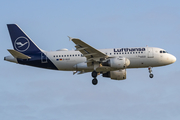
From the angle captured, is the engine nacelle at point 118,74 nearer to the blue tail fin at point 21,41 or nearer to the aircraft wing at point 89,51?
the aircraft wing at point 89,51

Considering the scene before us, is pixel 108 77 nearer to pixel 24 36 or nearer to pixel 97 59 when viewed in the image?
pixel 97 59

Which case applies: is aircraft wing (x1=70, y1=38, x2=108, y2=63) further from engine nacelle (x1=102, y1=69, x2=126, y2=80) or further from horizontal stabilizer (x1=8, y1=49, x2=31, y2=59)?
horizontal stabilizer (x1=8, y1=49, x2=31, y2=59)

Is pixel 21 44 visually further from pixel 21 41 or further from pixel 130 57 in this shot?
pixel 130 57

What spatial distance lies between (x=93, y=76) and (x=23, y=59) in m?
10.4

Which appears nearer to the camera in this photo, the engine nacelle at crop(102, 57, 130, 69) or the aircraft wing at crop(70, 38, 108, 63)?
the aircraft wing at crop(70, 38, 108, 63)

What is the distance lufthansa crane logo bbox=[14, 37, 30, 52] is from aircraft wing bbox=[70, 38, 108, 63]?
1011 cm

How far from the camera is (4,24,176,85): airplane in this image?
51.9 m

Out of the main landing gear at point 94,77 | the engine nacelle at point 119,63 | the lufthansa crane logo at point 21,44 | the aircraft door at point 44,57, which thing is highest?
the lufthansa crane logo at point 21,44

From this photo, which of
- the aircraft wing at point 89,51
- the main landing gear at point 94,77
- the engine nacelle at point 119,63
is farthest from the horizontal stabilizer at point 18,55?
the engine nacelle at point 119,63

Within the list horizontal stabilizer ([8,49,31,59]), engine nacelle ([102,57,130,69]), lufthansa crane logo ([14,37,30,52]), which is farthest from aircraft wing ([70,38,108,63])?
lufthansa crane logo ([14,37,30,52])

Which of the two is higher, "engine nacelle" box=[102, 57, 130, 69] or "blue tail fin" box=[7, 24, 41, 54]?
"blue tail fin" box=[7, 24, 41, 54]

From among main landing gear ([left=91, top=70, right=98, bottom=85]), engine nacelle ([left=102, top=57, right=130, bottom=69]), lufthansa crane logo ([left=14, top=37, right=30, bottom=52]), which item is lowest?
main landing gear ([left=91, top=70, right=98, bottom=85])

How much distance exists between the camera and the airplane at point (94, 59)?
2042 inches

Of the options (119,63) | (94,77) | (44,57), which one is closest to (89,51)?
(119,63)
